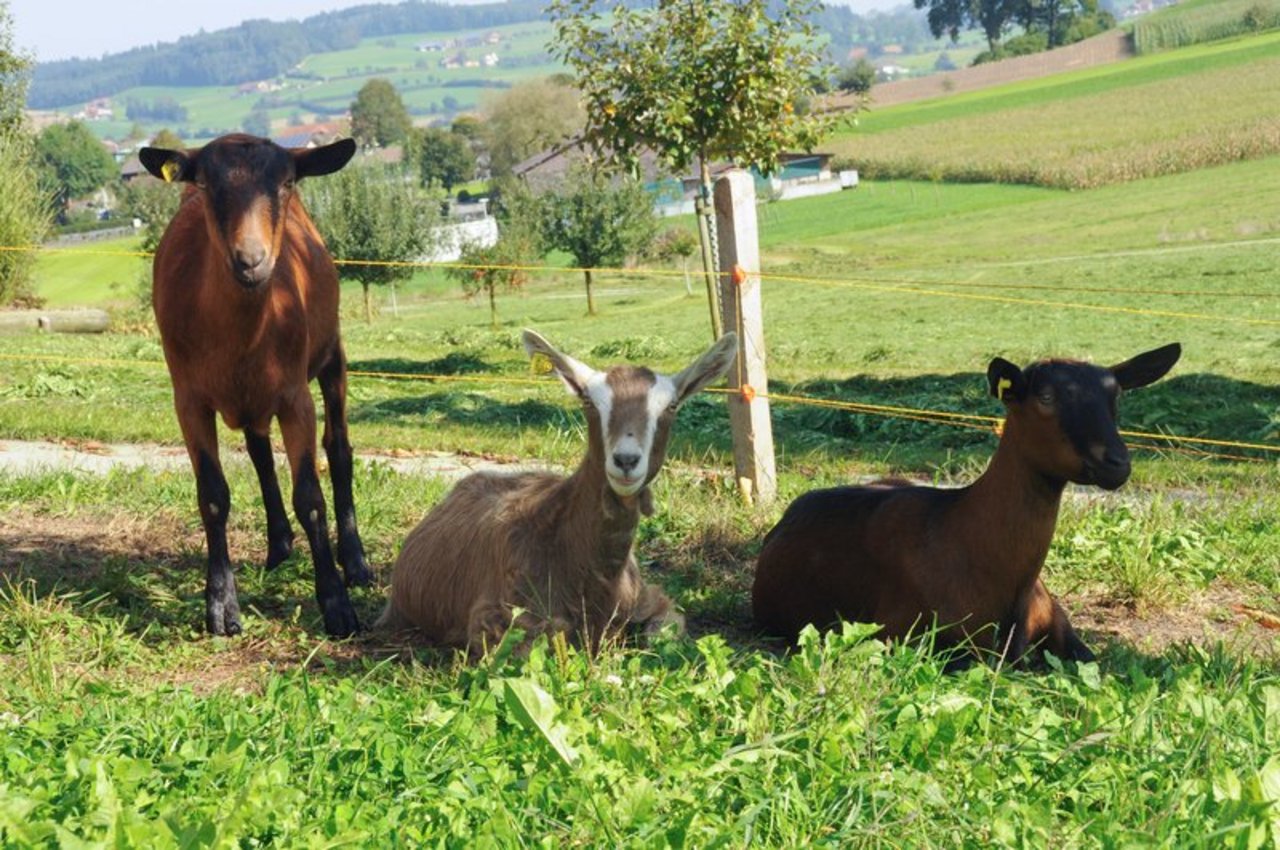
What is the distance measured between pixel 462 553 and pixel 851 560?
1.81 m

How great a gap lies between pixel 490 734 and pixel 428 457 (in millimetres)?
8107

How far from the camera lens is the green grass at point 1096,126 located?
6175cm

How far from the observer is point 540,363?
6.92 meters

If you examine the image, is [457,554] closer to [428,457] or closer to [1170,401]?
[428,457]

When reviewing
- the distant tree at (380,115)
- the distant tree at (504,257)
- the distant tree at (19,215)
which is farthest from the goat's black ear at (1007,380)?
the distant tree at (380,115)

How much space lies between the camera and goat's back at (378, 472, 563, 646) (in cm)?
679

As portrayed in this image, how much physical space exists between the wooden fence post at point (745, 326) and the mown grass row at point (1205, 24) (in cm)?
10048

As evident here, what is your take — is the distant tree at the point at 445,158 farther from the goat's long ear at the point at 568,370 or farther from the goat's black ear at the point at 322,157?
the goat's long ear at the point at 568,370

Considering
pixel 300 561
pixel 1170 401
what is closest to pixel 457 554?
pixel 300 561

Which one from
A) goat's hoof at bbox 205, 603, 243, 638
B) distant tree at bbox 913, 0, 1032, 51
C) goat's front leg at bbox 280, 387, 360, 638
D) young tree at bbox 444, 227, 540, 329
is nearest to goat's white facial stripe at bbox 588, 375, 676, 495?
goat's front leg at bbox 280, 387, 360, 638

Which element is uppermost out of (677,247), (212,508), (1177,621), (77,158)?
(77,158)

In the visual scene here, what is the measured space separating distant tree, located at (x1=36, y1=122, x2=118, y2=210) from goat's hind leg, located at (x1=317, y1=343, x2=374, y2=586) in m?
150

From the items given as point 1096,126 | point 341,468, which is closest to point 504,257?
point 1096,126

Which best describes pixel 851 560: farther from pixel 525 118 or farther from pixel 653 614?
pixel 525 118
